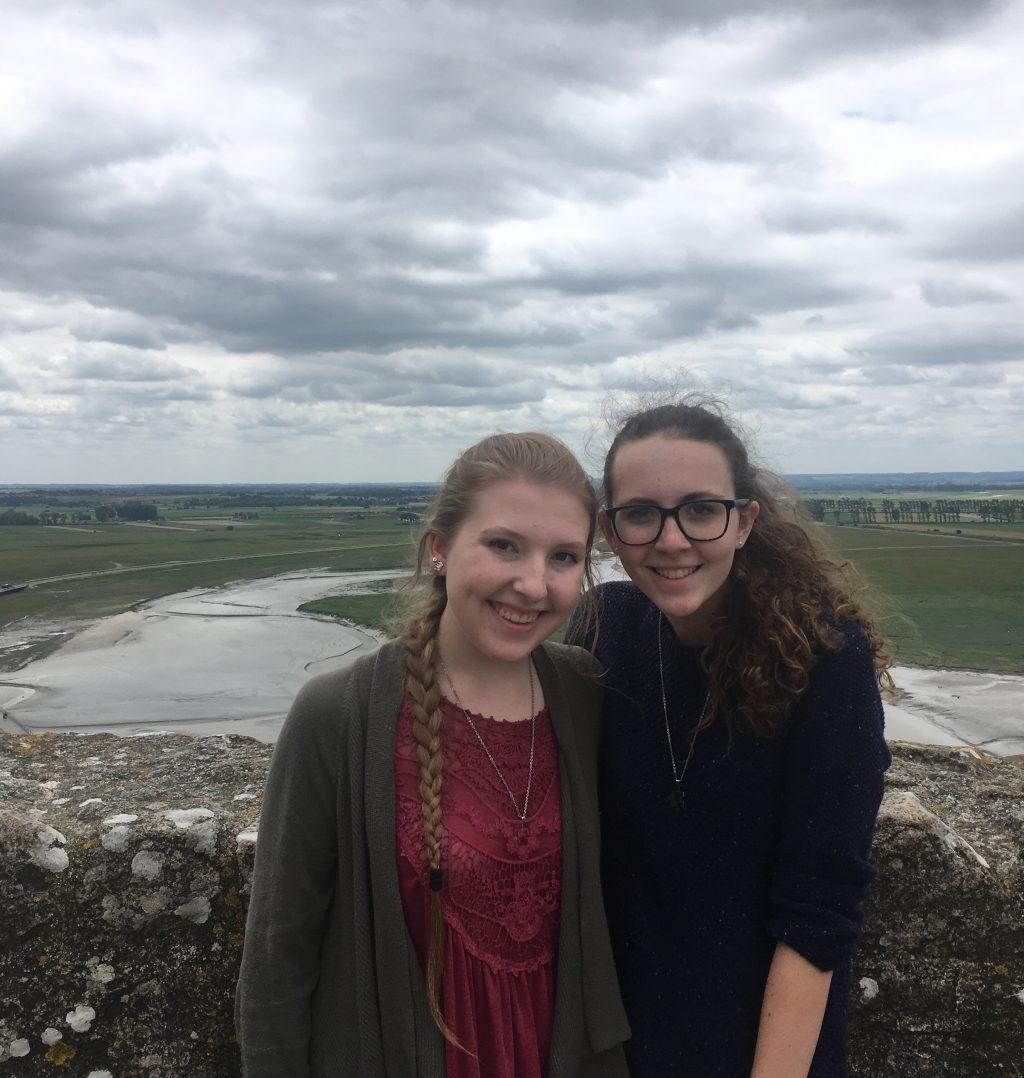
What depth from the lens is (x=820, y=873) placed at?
2.16 meters

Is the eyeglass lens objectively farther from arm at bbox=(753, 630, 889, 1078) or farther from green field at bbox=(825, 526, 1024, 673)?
green field at bbox=(825, 526, 1024, 673)

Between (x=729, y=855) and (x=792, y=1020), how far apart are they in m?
0.43

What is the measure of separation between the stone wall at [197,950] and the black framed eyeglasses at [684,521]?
1.07 m

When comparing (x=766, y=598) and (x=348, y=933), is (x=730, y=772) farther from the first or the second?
(x=348, y=933)

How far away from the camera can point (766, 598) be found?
2.39 metres

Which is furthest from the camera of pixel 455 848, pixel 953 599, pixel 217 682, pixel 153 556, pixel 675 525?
pixel 153 556

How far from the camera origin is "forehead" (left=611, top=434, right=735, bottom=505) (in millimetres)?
2398

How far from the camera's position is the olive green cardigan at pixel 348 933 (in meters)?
Answer: 2.16

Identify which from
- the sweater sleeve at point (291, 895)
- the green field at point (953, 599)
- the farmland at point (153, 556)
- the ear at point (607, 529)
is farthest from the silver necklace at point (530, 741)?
the farmland at point (153, 556)

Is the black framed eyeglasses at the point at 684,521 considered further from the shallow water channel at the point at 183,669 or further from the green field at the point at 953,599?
the shallow water channel at the point at 183,669

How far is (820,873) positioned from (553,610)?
998 mm

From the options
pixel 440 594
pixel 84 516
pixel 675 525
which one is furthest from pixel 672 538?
pixel 84 516

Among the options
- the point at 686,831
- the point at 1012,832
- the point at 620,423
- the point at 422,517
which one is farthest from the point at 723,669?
the point at 1012,832

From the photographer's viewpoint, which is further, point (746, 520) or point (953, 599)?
point (953, 599)
